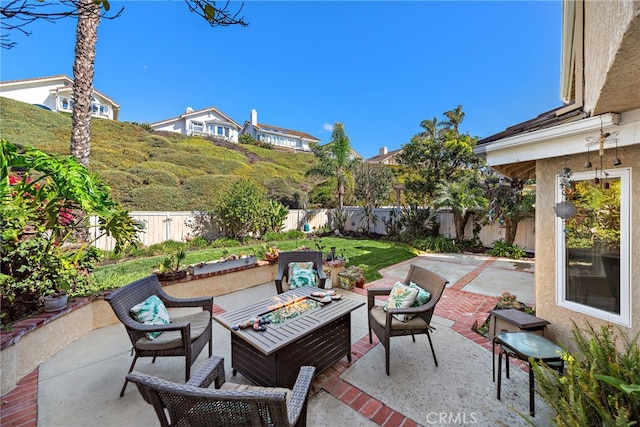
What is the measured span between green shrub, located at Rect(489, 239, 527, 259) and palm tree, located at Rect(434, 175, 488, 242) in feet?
4.84

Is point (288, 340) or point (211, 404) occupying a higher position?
point (211, 404)

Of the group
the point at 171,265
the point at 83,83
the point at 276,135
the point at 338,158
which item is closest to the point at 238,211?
the point at 171,265

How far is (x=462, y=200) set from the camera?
10.9 m

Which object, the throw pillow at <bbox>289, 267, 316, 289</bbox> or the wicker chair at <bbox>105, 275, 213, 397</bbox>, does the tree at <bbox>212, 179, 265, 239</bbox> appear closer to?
the throw pillow at <bbox>289, 267, 316, 289</bbox>

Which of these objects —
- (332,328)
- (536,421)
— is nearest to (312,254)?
(332,328)

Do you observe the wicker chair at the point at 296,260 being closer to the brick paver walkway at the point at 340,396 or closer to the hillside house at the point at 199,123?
the brick paver walkway at the point at 340,396

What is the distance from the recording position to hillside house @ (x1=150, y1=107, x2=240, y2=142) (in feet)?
116

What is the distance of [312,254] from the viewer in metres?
5.83

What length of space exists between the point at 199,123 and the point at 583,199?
40.6 meters

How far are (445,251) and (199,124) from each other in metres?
36.6

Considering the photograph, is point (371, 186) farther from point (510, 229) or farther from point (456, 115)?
point (510, 229)

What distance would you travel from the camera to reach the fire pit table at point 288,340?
2789 millimetres

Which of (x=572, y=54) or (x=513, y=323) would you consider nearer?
(x=513, y=323)

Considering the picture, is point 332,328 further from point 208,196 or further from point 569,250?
point 208,196
